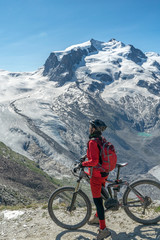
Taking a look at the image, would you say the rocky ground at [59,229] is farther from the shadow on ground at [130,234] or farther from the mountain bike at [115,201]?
the mountain bike at [115,201]

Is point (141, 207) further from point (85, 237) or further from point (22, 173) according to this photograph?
point (22, 173)

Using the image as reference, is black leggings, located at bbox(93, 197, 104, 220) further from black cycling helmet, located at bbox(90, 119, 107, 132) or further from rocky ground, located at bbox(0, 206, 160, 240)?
black cycling helmet, located at bbox(90, 119, 107, 132)

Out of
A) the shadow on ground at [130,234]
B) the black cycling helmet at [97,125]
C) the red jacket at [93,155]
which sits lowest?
the shadow on ground at [130,234]

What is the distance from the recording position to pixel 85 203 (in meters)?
9.68

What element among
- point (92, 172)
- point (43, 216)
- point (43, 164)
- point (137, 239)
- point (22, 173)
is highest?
point (43, 164)

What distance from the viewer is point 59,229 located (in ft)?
31.6

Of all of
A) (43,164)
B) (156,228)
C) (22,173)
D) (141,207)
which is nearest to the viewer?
(156,228)

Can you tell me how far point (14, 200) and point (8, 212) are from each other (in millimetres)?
15227

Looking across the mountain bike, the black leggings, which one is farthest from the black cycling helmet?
the black leggings

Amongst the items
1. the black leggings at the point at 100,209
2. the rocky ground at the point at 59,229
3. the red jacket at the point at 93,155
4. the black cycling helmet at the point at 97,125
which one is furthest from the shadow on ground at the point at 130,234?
the black cycling helmet at the point at 97,125

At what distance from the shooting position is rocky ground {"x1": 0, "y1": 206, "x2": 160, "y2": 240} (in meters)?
8.63

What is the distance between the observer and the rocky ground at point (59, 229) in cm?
863


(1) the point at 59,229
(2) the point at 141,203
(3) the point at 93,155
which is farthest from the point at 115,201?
(1) the point at 59,229

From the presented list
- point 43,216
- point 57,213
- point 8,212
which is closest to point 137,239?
point 57,213
